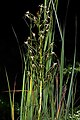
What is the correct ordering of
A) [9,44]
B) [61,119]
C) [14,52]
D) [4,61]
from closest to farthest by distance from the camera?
[61,119] < [4,61] < [14,52] < [9,44]

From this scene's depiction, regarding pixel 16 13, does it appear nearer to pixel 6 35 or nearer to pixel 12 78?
pixel 6 35

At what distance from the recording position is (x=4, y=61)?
6.78m

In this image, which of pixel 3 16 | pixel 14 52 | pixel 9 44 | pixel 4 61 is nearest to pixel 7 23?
pixel 3 16

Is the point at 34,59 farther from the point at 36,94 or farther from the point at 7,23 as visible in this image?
the point at 7,23

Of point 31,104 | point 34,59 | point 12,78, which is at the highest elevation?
point 34,59

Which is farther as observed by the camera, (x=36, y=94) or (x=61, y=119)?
(x=61, y=119)

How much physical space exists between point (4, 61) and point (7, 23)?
2119 millimetres

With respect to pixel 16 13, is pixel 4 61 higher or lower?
lower

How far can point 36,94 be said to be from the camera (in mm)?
1568

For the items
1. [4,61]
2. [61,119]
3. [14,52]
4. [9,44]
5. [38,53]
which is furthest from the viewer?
[9,44]

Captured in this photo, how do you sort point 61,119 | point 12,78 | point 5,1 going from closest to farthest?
point 61,119
point 12,78
point 5,1

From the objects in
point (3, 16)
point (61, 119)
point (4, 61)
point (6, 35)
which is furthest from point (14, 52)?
point (61, 119)

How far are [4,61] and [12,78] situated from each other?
1.00 metres

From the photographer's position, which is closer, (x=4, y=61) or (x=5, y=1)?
(x=4, y=61)
